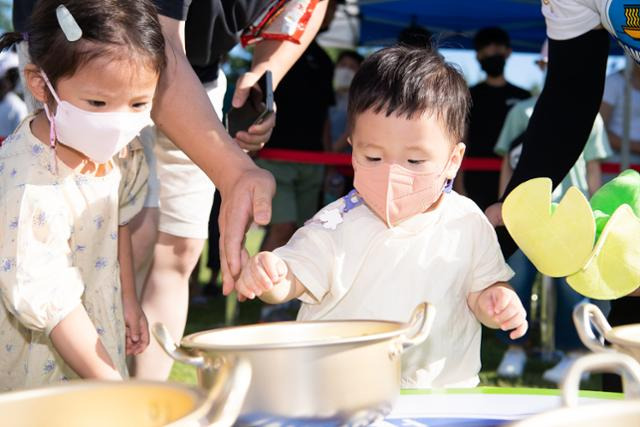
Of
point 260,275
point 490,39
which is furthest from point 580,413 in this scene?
point 490,39

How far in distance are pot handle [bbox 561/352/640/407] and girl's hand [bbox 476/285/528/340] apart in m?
0.69

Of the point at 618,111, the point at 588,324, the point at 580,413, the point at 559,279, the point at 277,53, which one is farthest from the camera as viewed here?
the point at 618,111

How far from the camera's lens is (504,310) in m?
1.62

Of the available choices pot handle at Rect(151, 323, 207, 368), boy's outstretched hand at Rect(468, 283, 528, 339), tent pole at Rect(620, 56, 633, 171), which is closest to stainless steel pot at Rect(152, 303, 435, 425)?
pot handle at Rect(151, 323, 207, 368)

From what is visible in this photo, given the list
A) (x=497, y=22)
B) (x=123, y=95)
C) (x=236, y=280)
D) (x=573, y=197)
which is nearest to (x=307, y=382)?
(x=573, y=197)

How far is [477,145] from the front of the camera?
233 inches

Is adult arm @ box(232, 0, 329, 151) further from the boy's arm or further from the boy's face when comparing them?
the boy's arm

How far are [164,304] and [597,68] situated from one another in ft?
4.37

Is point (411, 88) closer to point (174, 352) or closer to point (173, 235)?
point (174, 352)

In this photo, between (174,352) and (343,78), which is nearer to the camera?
(174,352)

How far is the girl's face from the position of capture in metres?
1.99

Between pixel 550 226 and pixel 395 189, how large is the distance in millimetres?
435

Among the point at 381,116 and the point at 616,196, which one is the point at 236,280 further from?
the point at 616,196

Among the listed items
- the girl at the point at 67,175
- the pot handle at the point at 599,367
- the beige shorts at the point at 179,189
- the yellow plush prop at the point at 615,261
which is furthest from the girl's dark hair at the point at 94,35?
the pot handle at the point at 599,367
